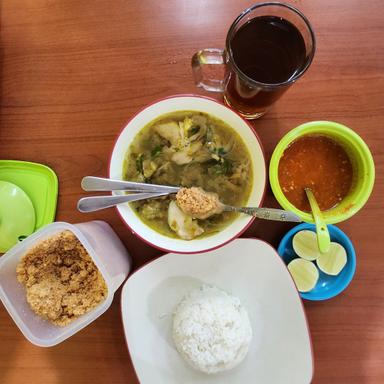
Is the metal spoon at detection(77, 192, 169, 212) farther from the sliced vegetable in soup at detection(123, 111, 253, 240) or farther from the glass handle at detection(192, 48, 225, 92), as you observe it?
the glass handle at detection(192, 48, 225, 92)

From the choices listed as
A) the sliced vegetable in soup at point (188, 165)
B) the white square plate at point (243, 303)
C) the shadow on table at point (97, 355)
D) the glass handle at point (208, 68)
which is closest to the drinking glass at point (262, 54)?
the glass handle at point (208, 68)

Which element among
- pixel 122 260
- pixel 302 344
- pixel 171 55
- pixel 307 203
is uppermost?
pixel 171 55

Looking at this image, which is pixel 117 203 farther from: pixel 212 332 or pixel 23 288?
pixel 212 332

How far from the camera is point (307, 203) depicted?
99 cm

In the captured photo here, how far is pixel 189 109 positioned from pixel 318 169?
353mm

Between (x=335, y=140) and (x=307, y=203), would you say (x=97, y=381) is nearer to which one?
(x=307, y=203)

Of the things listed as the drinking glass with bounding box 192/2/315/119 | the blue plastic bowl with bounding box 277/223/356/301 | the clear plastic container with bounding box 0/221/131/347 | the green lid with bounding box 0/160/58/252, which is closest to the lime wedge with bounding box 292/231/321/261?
the blue plastic bowl with bounding box 277/223/356/301

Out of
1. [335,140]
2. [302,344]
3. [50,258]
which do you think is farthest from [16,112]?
[302,344]

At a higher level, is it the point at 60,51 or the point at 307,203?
the point at 60,51

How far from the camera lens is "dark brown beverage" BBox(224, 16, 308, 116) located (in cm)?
92

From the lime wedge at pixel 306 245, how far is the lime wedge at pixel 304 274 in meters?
0.02

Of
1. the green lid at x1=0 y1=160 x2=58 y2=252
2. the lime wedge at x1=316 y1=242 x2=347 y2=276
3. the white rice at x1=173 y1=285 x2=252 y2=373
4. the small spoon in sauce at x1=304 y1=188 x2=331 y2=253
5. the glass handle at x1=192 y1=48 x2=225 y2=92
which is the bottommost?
the white rice at x1=173 y1=285 x2=252 y2=373

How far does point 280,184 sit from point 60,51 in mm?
694

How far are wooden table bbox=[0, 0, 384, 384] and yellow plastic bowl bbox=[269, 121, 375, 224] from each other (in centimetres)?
12
